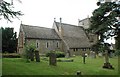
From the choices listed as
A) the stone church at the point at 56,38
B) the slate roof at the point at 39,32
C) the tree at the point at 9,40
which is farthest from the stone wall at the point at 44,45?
the tree at the point at 9,40

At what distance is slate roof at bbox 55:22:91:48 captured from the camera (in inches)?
2206

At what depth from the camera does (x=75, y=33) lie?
60656 mm

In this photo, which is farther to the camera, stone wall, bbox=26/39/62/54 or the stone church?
stone wall, bbox=26/39/62/54

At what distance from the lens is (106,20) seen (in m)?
24.3

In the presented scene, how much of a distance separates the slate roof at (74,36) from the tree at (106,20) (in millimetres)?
29382

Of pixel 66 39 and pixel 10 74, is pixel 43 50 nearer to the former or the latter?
pixel 66 39

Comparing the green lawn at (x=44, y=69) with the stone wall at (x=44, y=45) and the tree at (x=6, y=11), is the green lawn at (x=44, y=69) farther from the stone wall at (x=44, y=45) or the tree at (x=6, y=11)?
the stone wall at (x=44, y=45)

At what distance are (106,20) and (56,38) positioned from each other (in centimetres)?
3181

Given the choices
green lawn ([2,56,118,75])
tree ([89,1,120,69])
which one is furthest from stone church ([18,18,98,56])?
green lawn ([2,56,118,75])

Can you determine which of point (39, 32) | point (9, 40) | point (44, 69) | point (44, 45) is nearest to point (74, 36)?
point (44, 45)

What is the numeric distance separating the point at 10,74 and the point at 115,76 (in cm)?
878

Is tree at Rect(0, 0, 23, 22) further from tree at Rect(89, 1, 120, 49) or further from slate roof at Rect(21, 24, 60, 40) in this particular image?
slate roof at Rect(21, 24, 60, 40)

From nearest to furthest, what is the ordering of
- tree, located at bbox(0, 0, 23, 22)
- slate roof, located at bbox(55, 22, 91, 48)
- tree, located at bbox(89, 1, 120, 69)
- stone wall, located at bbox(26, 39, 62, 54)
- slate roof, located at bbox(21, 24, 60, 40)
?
tree, located at bbox(0, 0, 23, 22)
tree, located at bbox(89, 1, 120, 69)
slate roof, located at bbox(21, 24, 60, 40)
stone wall, located at bbox(26, 39, 62, 54)
slate roof, located at bbox(55, 22, 91, 48)

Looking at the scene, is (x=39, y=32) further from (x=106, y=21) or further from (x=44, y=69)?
(x=44, y=69)
